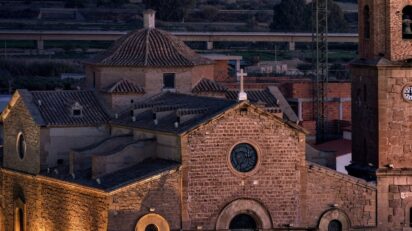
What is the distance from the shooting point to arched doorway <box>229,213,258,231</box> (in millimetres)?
66250

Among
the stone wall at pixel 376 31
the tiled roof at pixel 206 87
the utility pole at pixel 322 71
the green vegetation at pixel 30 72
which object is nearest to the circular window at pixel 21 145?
the tiled roof at pixel 206 87

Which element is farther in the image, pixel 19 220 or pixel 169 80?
pixel 19 220

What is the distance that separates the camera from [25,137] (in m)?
74.8

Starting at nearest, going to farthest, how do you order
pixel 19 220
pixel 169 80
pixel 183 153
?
pixel 183 153, pixel 169 80, pixel 19 220

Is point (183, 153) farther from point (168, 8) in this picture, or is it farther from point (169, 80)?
point (168, 8)

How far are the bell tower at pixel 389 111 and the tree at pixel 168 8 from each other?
310 ft

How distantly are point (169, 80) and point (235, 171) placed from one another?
10.1 metres

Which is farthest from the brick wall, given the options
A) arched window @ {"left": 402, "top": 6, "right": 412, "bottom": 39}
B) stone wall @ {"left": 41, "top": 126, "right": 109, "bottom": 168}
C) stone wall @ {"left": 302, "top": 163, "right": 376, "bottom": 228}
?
stone wall @ {"left": 302, "top": 163, "right": 376, "bottom": 228}

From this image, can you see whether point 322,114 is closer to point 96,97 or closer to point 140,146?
point 96,97

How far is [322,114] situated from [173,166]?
24684mm

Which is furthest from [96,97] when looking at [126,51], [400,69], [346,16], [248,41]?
[346,16]

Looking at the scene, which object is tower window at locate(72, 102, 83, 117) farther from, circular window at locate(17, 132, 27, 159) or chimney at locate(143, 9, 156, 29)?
chimney at locate(143, 9, 156, 29)

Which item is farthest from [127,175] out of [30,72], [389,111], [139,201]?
[30,72]

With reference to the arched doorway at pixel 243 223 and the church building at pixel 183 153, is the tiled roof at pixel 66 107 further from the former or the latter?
the arched doorway at pixel 243 223
